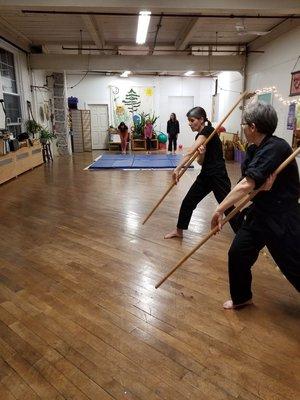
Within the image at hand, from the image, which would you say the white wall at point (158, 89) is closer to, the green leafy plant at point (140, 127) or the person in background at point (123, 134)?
the green leafy plant at point (140, 127)

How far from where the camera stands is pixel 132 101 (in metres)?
13.7

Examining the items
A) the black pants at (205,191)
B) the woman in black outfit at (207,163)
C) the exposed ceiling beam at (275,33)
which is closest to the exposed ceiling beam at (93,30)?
the exposed ceiling beam at (275,33)

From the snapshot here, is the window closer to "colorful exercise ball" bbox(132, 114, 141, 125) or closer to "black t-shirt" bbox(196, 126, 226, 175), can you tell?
"colorful exercise ball" bbox(132, 114, 141, 125)

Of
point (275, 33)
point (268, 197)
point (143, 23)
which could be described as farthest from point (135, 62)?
point (268, 197)

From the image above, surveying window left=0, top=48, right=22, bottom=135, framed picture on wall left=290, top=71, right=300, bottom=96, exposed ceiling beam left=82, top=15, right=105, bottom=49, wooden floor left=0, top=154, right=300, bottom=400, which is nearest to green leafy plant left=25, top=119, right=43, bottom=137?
window left=0, top=48, right=22, bottom=135

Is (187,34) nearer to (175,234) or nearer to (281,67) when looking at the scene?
(281,67)

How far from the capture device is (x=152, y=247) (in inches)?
130

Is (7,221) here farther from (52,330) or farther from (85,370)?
(85,370)

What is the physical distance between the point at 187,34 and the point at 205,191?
6139 millimetres

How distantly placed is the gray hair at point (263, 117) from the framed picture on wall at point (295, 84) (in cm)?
554

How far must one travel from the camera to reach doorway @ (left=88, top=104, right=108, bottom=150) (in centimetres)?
1368

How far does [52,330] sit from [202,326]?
993 millimetres

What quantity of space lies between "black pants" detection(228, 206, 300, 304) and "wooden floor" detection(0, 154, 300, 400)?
1.04ft

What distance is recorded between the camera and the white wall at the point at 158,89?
43.7 ft
